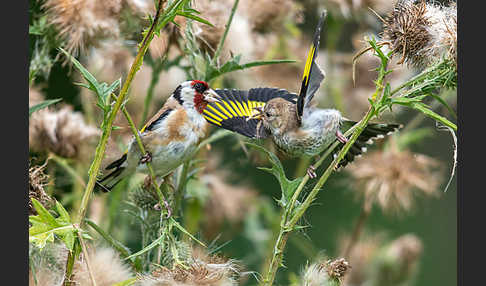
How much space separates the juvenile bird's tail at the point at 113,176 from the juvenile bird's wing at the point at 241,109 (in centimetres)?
19

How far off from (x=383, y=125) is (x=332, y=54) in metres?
0.86

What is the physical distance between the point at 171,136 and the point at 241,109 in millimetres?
151

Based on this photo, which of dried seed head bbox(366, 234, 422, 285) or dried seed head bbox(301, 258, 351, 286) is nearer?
dried seed head bbox(301, 258, 351, 286)

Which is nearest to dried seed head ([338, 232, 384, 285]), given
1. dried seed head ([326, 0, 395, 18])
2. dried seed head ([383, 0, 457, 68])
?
dried seed head ([326, 0, 395, 18])

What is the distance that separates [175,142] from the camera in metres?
1.46

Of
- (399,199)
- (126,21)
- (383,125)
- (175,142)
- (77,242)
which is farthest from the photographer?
(399,199)

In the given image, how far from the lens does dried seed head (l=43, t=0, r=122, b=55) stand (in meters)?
1.58

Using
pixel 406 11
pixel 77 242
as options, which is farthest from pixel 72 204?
pixel 406 11

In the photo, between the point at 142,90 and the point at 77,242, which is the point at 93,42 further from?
the point at 77,242

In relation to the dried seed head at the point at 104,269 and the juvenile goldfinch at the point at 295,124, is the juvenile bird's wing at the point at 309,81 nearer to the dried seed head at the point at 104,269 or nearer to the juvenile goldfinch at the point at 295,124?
the juvenile goldfinch at the point at 295,124

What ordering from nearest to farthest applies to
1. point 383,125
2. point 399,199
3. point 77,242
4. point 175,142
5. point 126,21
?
1. point 77,242
2. point 383,125
3. point 175,142
4. point 126,21
5. point 399,199

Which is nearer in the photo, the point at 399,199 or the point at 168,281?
the point at 168,281

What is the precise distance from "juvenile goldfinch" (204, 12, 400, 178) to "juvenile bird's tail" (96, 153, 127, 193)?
0.19m

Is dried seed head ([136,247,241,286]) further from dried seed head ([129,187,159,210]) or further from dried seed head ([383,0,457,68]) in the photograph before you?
dried seed head ([383,0,457,68])
